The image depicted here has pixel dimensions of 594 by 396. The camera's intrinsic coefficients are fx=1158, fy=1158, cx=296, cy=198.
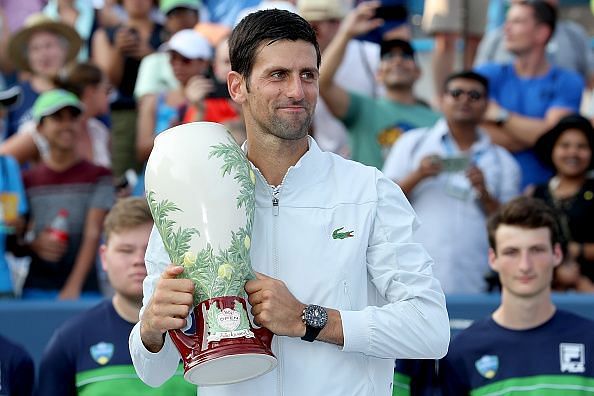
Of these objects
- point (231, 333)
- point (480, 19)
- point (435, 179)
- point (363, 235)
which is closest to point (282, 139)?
point (363, 235)

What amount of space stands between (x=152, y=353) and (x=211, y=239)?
1.23 feet

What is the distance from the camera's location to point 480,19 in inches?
336

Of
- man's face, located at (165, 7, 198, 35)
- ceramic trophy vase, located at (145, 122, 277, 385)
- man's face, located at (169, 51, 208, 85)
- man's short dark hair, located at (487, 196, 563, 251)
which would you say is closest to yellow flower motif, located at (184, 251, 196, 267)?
ceramic trophy vase, located at (145, 122, 277, 385)

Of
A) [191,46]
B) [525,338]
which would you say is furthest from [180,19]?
[525,338]

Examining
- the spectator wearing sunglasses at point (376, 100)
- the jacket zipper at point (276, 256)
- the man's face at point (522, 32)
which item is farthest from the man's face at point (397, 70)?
the jacket zipper at point (276, 256)

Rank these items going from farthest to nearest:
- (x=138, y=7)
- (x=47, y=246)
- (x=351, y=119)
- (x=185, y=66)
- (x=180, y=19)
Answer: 1. (x=138, y=7)
2. (x=180, y=19)
3. (x=185, y=66)
4. (x=351, y=119)
5. (x=47, y=246)

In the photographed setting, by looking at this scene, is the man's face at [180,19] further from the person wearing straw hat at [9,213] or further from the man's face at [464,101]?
the man's face at [464,101]

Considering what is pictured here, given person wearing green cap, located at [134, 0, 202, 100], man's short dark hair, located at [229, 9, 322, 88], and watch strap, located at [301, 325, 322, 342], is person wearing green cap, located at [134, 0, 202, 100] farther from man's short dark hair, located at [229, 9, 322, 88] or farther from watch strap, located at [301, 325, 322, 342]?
watch strap, located at [301, 325, 322, 342]

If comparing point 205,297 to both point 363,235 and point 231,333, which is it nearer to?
point 231,333

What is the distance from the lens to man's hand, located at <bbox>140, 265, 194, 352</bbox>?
9.28 feet

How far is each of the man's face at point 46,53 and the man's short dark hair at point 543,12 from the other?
3246 millimetres

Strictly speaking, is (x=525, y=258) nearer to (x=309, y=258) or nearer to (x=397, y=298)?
(x=397, y=298)

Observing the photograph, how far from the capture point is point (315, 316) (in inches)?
114

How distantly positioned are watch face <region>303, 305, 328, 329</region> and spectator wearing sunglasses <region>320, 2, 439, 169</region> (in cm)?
386
